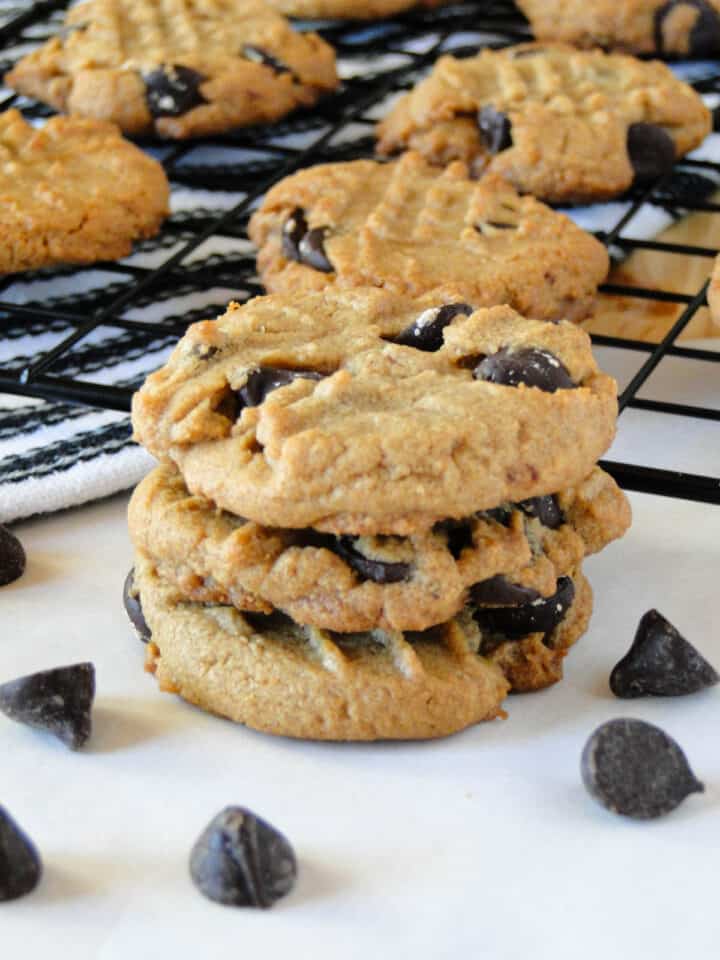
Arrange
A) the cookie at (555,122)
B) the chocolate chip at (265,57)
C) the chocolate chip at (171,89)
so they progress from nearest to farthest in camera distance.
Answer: the cookie at (555,122) < the chocolate chip at (171,89) < the chocolate chip at (265,57)

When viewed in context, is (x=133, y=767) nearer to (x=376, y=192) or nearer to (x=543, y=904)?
(x=543, y=904)

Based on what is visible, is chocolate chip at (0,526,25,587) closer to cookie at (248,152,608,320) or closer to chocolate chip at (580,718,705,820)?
cookie at (248,152,608,320)

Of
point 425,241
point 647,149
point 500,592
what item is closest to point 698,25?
point 647,149

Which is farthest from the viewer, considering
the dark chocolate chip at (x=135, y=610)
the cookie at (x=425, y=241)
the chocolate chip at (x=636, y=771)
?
the cookie at (x=425, y=241)

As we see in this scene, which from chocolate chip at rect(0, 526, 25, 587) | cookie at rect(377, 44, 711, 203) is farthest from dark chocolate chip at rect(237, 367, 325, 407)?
cookie at rect(377, 44, 711, 203)

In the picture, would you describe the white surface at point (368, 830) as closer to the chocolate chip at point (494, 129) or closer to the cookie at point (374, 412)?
the cookie at point (374, 412)

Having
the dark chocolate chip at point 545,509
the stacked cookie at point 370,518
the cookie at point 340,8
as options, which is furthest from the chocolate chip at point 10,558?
the cookie at point 340,8

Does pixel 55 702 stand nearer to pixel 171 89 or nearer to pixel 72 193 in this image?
pixel 72 193
